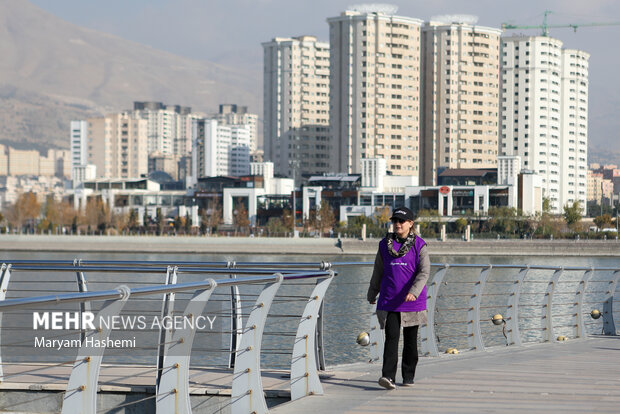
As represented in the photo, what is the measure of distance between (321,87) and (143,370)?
173 meters

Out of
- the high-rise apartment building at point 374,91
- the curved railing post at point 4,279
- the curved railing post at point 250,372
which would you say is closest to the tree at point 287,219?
the high-rise apartment building at point 374,91

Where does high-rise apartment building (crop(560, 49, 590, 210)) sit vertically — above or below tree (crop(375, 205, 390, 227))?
above

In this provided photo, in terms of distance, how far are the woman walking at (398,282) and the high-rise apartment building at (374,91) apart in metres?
128

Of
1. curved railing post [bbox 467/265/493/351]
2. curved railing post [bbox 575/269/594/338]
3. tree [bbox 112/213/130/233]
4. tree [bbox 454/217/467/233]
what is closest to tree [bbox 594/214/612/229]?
tree [bbox 454/217/467/233]

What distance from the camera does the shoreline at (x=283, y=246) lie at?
90.2 meters

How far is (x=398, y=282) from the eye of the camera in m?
8.25

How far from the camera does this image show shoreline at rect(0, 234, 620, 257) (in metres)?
90.2

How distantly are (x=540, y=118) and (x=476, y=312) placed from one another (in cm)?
14719

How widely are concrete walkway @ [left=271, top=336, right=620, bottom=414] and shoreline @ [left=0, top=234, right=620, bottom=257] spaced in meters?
79.9

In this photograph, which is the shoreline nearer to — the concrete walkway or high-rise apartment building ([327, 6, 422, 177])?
high-rise apartment building ([327, 6, 422, 177])

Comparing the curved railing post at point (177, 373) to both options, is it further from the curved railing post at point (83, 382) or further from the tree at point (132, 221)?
the tree at point (132, 221)

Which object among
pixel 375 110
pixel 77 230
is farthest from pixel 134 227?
pixel 375 110

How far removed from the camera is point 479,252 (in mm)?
90875

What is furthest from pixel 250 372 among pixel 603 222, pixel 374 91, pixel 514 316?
pixel 374 91
